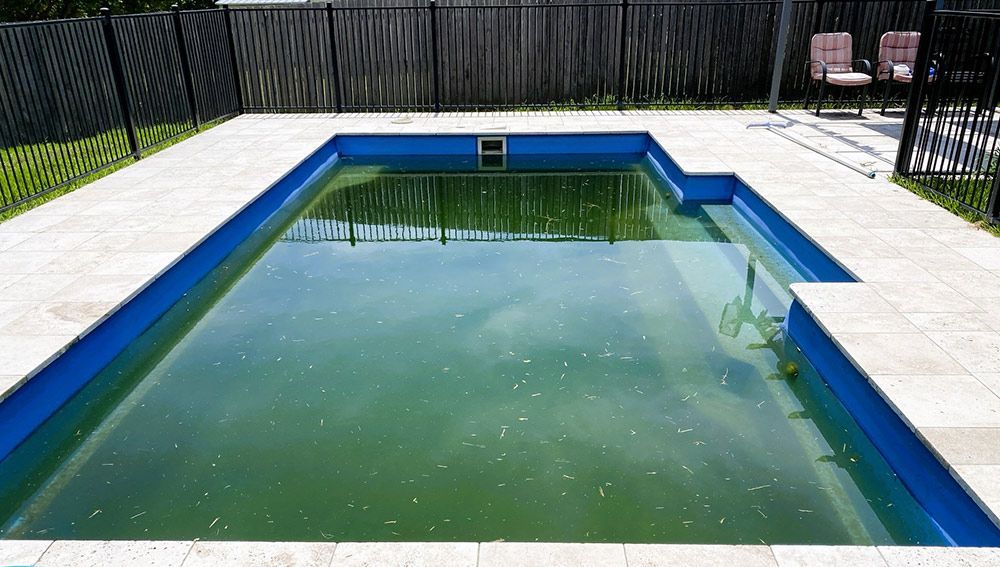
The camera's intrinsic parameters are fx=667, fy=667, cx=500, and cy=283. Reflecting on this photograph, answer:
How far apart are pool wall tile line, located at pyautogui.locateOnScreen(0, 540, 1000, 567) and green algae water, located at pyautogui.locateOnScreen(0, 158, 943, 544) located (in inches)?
13.8

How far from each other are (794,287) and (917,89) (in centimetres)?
291

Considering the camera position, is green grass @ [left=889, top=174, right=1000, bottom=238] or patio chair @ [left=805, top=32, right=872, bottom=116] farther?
patio chair @ [left=805, top=32, right=872, bottom=116]

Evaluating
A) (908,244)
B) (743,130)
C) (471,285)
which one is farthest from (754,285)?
(743,130)

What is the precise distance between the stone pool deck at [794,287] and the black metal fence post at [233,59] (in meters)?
1.66

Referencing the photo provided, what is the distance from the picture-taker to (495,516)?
244 centimetres

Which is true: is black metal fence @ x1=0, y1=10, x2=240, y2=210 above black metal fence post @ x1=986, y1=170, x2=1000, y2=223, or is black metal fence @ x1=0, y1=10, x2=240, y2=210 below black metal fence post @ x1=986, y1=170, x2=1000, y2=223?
above

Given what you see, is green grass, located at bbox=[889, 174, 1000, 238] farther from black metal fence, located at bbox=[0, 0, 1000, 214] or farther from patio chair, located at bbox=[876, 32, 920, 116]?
black metal fence, located at bbox=[0, 0, 1000, 214]

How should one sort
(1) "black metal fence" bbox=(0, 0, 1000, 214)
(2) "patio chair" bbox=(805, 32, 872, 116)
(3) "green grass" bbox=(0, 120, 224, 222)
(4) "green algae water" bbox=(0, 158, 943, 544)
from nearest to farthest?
(4) "green algae water" bbox=(0, 158, 943, 544) → (3) "green grass" bbox=(0, 120, 224, 222) → (2) "patio chair" bbox=(805, 32, 872, 116) → (1) "black metal fence" bbox=(0, 0, 1000, 214)

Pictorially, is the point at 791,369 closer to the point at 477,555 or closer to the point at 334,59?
the point at 477,555

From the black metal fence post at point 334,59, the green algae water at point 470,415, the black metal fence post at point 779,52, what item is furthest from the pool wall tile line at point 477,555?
the black metal fence post at point 334,59

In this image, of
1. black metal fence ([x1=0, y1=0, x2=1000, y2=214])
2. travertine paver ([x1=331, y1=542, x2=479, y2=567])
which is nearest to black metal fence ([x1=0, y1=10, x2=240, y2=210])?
black metal fence ([x1=0, y1=0, x2=1000, y2=214])

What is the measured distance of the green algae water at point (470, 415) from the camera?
8.02ft

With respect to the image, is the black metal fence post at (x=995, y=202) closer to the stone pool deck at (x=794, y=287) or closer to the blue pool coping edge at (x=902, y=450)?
the stone pool deck at (x=794, y=287)

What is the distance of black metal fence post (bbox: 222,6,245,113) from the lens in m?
8.76
